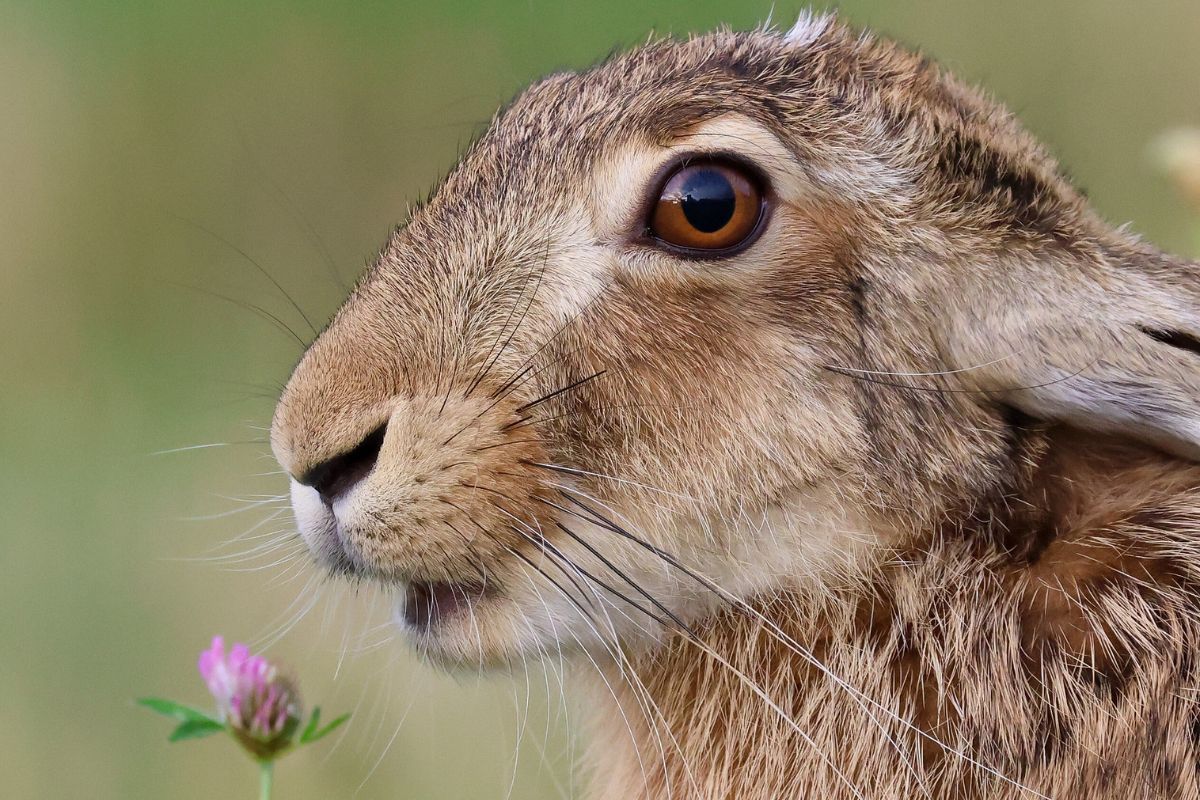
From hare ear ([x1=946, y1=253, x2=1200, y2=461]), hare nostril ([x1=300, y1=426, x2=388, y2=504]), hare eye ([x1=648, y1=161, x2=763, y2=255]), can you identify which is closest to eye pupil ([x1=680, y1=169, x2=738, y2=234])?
hare eye ([x1=648, y1=161, x2=763, y2=255])

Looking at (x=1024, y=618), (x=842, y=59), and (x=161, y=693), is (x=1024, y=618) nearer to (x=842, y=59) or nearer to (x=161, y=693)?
(x=842, y=59)

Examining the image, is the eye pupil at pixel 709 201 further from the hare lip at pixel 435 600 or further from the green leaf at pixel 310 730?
the green leaf at pixel 310 730

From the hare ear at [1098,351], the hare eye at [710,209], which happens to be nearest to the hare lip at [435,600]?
the hare eye at [710,209]

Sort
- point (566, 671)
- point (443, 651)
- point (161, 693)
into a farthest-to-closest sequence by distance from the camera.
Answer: point (161, 693)
point (566, 671)
point (443, 651)

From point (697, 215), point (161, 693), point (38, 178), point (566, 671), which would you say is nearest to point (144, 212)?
point (38, 178)

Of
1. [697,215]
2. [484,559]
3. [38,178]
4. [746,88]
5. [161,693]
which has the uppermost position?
[38,178]
